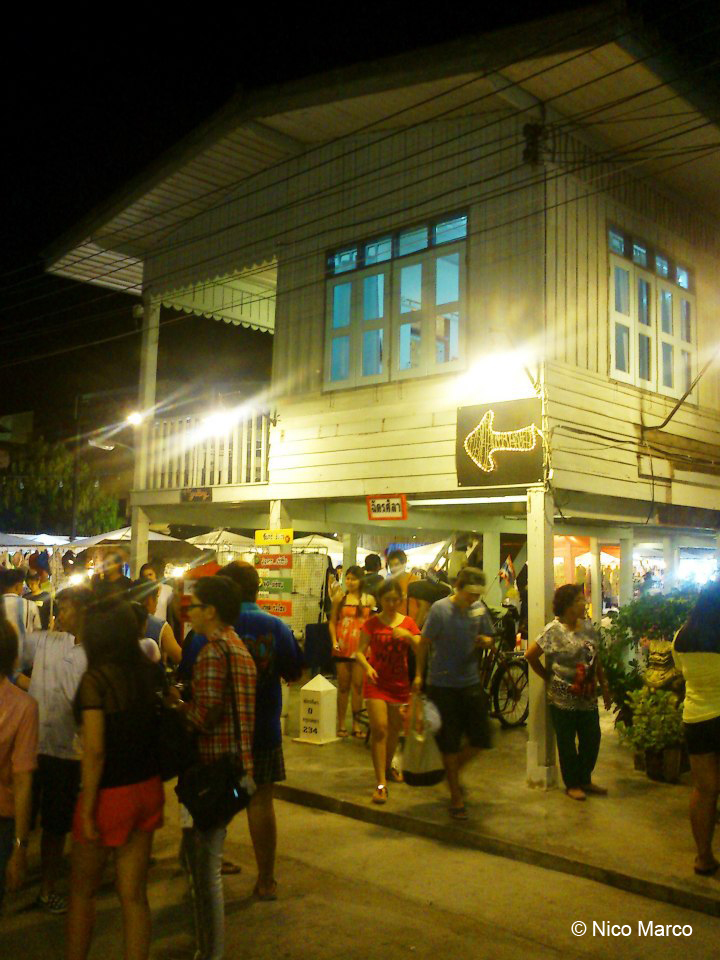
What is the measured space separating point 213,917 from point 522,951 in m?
1.67

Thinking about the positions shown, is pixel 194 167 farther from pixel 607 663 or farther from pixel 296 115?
pixel 607 663

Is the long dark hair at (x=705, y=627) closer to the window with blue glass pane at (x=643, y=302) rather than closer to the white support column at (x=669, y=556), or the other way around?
the window with blue glass pane at (x=643, y=302)

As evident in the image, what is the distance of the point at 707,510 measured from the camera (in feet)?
36.6

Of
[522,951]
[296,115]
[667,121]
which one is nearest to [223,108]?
[296,115]

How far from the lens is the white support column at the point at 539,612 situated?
7.76 m

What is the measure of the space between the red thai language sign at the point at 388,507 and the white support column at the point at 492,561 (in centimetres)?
444

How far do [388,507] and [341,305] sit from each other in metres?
2.92

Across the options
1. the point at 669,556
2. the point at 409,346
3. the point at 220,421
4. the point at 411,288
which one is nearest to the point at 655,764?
the point at 409,346

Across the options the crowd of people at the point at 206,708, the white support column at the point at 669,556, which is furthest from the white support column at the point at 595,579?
the crowd of people at the point at 206,708

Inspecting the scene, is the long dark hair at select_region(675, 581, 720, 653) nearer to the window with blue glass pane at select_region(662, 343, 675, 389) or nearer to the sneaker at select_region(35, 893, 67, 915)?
the sneaker at select_region(35, 893, 67, 915)

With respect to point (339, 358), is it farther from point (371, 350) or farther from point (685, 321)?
point (685, 321)

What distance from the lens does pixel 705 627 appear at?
530 centimetres

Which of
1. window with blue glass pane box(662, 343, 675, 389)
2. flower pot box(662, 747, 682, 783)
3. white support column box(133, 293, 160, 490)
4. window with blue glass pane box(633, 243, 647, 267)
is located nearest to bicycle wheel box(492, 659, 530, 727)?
flower pot box(662, 747, 682, 783)

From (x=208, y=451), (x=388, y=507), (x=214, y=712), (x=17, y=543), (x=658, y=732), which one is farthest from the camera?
(x=17, y=543)
